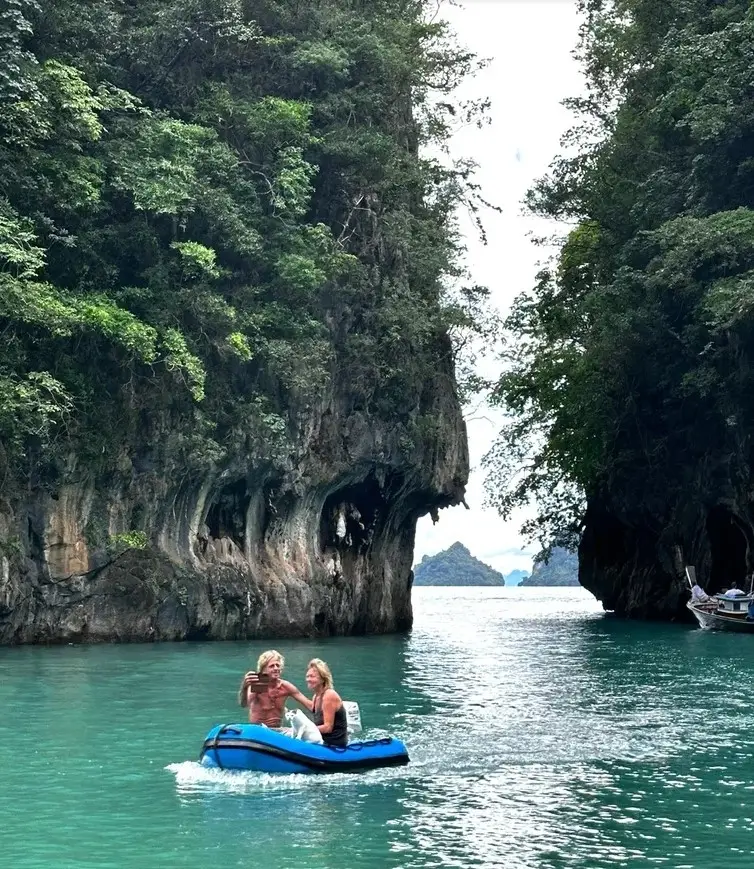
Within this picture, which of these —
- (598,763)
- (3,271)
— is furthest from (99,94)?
(598,763)

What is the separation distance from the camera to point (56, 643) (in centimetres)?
3139

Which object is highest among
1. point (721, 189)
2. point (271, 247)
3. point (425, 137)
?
point (425, 137)

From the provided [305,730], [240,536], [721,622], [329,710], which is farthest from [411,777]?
[721,622]

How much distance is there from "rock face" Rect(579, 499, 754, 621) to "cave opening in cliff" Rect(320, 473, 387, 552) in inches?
441

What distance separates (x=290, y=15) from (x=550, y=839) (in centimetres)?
3005

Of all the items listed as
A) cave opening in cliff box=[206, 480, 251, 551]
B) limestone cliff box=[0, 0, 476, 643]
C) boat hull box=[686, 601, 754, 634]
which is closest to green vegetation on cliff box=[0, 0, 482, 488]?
limestone cliff box=[0, 0, 476, 643]

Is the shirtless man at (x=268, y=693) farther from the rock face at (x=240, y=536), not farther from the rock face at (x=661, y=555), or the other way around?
the rock face at (x=661, y=555)

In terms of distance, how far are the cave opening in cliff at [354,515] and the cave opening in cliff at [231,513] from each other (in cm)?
331

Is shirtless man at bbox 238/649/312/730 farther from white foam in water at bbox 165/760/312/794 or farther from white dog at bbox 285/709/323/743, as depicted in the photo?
white foam in water at bbox 165/760/312/794

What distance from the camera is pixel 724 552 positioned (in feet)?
154

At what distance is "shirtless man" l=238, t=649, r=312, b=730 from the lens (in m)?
14.5

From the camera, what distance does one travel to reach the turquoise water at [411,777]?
36.7ft

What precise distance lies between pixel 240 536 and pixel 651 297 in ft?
45.0

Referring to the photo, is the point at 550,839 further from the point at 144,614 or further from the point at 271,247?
the point at 271,247
